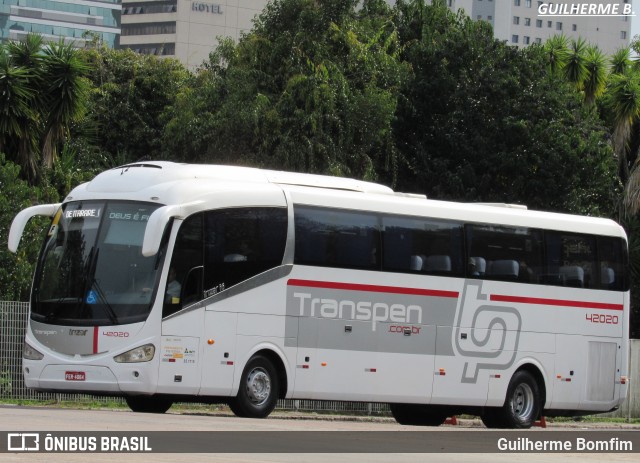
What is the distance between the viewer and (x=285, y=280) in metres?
20.3

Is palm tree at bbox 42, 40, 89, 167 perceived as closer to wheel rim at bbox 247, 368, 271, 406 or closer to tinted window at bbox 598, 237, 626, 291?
tinted window at bbox 598, 237, 626, 291

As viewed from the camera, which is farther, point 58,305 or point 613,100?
point 613,100

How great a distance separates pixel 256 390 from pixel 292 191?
308cm

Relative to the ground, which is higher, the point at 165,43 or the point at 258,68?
the point at 165,43

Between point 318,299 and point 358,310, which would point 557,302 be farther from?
point 318,299

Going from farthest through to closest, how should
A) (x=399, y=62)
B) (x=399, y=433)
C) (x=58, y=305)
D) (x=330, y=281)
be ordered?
(x=399, y=62) → (x=330, y=281) → (x=58, y=305) → (x=399, y=433)

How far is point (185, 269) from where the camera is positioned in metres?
19.1

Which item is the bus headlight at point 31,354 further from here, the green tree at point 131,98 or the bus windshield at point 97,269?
the green tree at point 131,98

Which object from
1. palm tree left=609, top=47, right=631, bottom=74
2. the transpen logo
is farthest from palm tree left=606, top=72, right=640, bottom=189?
the transpen logo

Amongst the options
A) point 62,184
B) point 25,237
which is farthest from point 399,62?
point 25,237

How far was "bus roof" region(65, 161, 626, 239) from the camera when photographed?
64.1 ft

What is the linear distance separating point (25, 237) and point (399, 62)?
16696mm

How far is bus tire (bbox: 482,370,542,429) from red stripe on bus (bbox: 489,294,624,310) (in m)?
1.27

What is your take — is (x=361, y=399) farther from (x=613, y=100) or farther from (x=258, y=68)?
(x=613, y=100)
